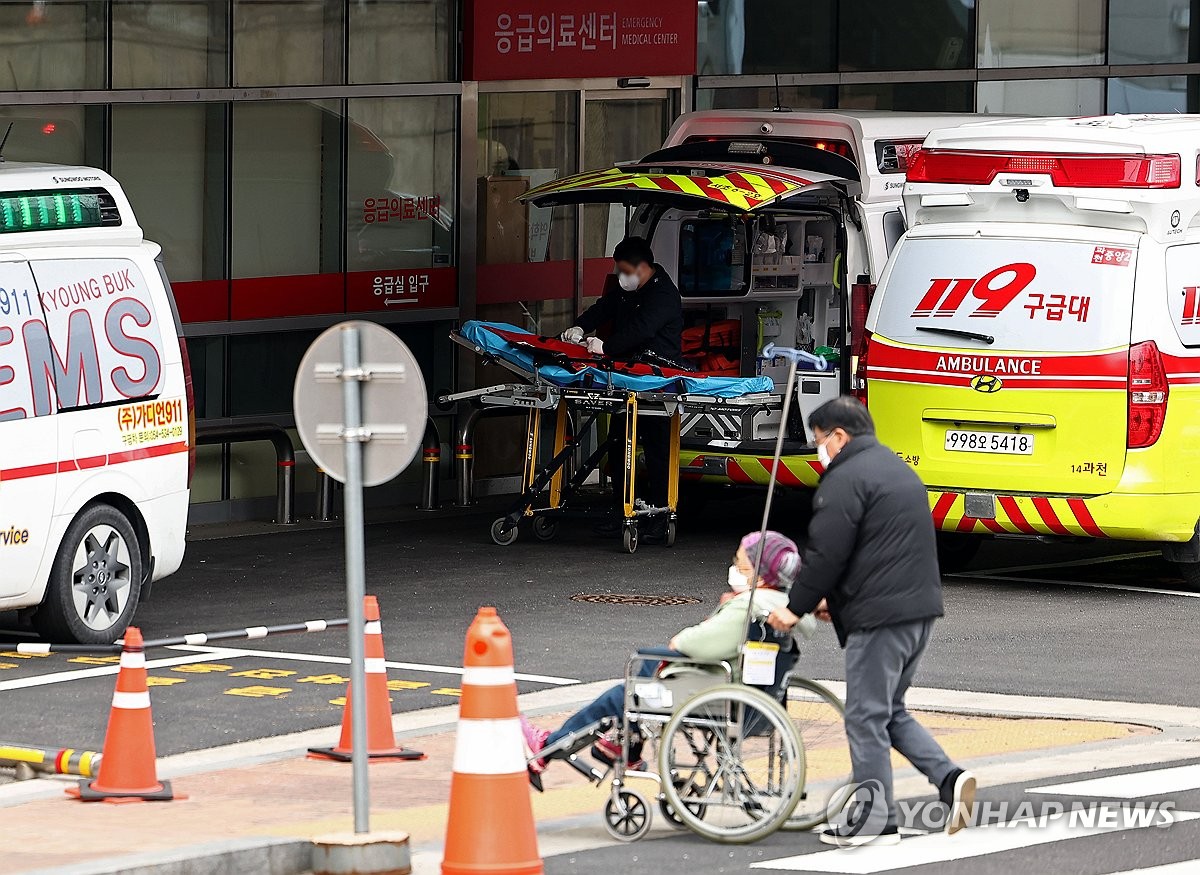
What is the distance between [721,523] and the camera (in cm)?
1833

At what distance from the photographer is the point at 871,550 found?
336 inches

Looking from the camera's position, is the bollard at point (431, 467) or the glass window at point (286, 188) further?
the bollard at point (431, 467)

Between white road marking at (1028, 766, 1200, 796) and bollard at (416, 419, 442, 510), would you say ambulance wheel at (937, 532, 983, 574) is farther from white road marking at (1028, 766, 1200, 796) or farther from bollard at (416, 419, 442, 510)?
white road marking at (1028, 766, 1200, 796)

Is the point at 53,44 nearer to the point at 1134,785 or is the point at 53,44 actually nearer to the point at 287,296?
the point at 287,296

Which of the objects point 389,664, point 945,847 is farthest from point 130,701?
point 389,664

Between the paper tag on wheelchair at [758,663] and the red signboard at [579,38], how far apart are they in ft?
38.8

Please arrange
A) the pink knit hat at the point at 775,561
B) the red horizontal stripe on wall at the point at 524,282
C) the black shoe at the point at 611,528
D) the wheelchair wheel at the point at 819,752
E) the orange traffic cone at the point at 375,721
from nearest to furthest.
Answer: the wheelchair wheel at the point at 819,752
the pink knit hat at the point at 775,561
the orange traffic cone at the point at 375,721
the black shoe at the point at 611,528
the red horizontal stripe on wall at the point at 524,282

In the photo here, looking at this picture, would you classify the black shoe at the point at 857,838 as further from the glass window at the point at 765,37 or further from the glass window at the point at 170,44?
the glass window at the point at 765,37

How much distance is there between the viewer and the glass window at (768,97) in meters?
22.1

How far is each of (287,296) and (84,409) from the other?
6.13m

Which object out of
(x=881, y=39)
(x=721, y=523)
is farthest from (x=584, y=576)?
(x=881, y=39)

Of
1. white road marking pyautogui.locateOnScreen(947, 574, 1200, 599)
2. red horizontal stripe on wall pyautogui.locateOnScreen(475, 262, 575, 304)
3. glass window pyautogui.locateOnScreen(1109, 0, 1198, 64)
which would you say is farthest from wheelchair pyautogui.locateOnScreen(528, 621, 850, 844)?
glass window pyautogui.locateOnScreen(1109, 0, 1198, 64)

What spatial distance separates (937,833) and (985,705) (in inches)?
109

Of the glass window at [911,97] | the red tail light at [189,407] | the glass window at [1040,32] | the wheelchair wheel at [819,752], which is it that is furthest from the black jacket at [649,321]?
the glass window at [1040,32]
